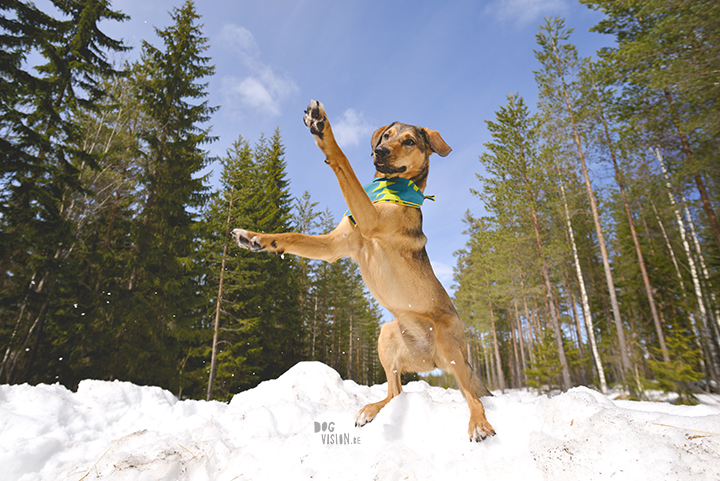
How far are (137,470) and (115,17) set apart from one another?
15.6 meters

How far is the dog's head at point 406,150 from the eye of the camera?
210 centimetres

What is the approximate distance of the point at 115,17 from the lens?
1113 cm

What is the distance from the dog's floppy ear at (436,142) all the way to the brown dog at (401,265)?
0.09m

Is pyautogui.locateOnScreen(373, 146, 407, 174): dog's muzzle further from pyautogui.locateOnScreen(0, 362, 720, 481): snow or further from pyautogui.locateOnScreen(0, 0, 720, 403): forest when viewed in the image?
pyautogui.locateOnScreen(0, 0, 720, 403): forest

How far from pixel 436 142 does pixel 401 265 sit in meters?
1.08

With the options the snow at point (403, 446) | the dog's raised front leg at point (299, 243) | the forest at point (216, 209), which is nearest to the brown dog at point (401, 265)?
the dog's raised front leg at point (299, 243)

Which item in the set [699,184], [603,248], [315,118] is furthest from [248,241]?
[603,248]

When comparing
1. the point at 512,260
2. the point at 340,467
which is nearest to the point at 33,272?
the point at 340,467

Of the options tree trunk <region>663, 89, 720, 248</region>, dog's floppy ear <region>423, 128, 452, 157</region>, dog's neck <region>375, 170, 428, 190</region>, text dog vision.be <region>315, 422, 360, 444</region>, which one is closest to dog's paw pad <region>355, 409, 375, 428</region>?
text dog vision.be <region>315, 422, 360, 444</region>

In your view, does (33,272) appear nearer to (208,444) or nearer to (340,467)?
(208,444)

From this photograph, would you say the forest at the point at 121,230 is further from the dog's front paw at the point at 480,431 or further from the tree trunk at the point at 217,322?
the dog's front paw at the point at 480,431

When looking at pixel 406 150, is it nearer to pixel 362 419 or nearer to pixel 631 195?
pixel 362 419

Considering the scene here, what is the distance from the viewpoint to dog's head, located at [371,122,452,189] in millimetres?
2096

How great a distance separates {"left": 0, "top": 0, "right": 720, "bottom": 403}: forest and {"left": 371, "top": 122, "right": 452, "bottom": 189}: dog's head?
844cm
